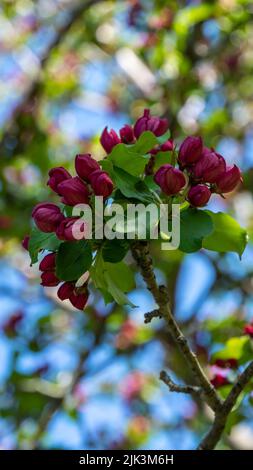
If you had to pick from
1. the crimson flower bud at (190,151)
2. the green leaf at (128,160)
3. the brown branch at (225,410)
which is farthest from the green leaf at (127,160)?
the brown branch at (225,410)

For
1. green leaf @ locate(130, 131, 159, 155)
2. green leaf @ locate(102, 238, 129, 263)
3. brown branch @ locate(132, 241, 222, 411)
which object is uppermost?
green leaf @ locate(130, 131, 159, 155)

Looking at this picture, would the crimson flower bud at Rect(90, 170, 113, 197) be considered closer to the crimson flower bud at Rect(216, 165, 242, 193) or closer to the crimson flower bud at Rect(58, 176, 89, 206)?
the crimson flower bud at Rect(58, 176, 89, 206)

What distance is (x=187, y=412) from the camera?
Answer: 17.2ft

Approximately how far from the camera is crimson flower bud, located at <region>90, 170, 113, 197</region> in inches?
61.1

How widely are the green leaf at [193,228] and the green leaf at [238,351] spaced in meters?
0.54

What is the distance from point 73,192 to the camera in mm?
1559

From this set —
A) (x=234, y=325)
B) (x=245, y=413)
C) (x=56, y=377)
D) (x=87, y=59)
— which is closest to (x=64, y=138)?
(x=87, y=59)

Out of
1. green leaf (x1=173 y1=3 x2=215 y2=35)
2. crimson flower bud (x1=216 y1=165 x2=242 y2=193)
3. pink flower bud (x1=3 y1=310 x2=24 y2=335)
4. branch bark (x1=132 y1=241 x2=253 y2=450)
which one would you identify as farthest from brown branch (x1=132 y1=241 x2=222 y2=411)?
pink flower bud (x1=3 y1=310 x2=24 y2=335)

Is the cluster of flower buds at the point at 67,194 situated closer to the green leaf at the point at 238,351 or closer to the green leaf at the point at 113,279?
the green leaf at the point at 113,279

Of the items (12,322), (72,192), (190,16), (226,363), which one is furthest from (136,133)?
(12,322)

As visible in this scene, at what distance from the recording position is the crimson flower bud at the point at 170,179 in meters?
1.60

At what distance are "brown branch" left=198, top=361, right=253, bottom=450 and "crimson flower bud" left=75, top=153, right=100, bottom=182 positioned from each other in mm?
568
